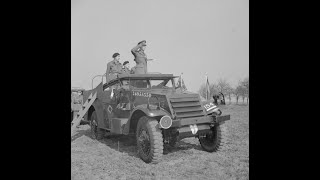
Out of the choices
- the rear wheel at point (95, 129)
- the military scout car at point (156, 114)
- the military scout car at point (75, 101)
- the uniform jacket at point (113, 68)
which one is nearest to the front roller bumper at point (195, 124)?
the military scout car at point (156, 114)

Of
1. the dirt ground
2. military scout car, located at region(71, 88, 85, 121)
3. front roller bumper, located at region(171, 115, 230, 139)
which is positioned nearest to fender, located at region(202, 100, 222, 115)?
front roller bumper, located at region(171, 115, 230, 139)

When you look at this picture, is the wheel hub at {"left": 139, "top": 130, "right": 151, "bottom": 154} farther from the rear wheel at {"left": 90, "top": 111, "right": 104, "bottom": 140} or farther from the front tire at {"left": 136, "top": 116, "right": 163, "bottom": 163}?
the rear wheel at {"left": 90, "top": 111, "right": 104, "bottom": 140}

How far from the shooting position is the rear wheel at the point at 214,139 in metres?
6.52

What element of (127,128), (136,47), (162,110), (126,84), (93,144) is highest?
(136,47)

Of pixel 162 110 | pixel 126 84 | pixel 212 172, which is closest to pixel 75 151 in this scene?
pixel 126 84

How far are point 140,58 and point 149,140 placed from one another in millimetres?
3083

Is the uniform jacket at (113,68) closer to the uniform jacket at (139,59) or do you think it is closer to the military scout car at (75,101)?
the uniform jacket at (139,59)

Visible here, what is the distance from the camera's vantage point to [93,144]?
8195mm

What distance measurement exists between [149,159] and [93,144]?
3050 mm

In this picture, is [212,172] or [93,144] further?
[93,144]

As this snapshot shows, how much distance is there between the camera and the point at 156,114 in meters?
5.70

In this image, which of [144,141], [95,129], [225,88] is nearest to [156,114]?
[144,141]

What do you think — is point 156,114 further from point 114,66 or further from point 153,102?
point 114,66

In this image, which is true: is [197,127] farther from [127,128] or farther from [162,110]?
[127,128]
